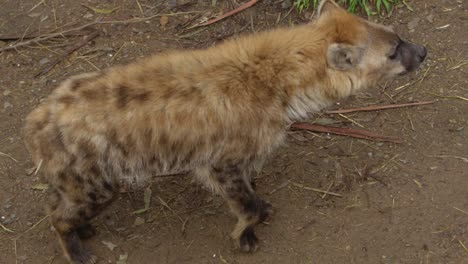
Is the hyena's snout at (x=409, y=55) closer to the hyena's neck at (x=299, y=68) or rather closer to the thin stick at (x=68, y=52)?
the hyena's neck at (x=299, y=68)

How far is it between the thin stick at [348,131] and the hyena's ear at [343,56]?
3.01ft

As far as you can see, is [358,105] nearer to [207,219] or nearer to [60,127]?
[207,219]

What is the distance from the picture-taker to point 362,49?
3164mm

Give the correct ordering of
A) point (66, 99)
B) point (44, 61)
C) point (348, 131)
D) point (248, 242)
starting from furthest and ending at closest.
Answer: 1. point (44, 61)
2. point (348, 131)
3. point (248, 242)
4. point (66, 99)

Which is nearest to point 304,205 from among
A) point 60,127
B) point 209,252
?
point 209,252

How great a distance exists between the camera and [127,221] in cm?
376

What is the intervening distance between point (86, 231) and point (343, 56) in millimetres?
1688

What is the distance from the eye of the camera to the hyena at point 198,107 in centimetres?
302

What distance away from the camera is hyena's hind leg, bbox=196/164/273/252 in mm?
3234

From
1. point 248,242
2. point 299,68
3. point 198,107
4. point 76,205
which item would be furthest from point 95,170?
point 299,68

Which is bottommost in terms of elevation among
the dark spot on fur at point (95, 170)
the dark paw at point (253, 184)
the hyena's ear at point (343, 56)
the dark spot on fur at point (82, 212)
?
the dark paw at point (253, 184)

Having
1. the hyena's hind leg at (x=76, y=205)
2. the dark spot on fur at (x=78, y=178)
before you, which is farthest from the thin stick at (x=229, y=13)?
the dark spot on fur at (x=78, y=178)

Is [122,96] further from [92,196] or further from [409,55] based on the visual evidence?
[409,55]

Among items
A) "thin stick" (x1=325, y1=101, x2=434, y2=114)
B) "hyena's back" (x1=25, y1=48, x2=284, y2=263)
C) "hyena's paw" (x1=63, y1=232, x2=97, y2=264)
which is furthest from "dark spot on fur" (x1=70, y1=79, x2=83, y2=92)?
"thin stick" (x1=325, y1=101, x2=434, y2=114)
